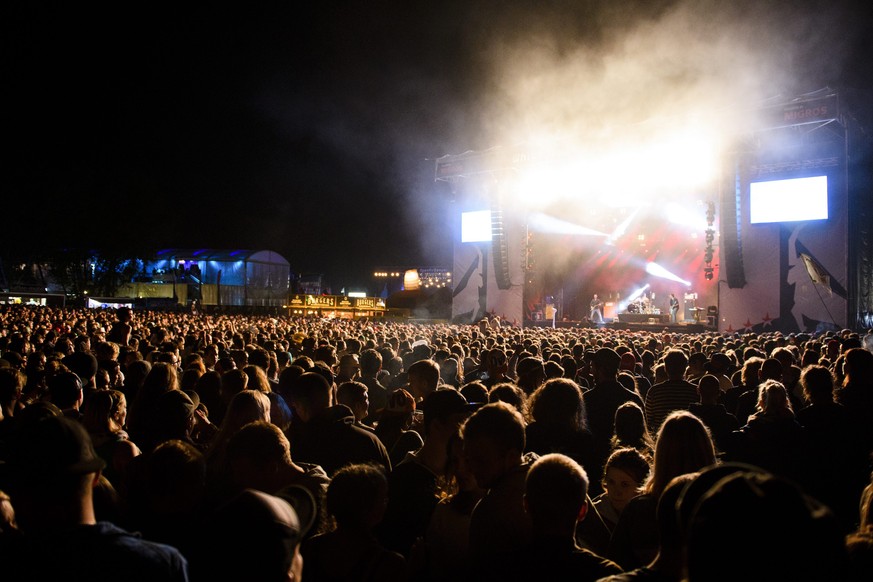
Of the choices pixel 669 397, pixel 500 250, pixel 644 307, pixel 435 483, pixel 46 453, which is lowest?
pixel 435 483

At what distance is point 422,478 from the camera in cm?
298

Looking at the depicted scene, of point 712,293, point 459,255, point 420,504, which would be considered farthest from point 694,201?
point 420,504

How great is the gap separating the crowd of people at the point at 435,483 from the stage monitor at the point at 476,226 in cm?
2408

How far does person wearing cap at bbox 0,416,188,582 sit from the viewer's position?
4.76 ft

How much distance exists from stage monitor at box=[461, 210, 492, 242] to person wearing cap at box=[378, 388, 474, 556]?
26494 millimetres

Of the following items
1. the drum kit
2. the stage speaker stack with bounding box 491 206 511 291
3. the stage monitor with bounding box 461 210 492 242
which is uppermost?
the stage monitor with bounding box 461 210 492 242

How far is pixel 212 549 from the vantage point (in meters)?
1.41

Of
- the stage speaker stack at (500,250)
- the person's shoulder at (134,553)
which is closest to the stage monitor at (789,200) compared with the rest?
the stage speaker stack at (500,250)

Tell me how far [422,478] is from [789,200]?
24.0m

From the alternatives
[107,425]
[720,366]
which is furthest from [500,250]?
[107,425]

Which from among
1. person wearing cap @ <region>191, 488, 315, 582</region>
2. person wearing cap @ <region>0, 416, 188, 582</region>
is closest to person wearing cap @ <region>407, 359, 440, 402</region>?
person wearing cap @ <region>0, 416, 188, 582</region>

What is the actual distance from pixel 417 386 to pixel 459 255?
2612cm

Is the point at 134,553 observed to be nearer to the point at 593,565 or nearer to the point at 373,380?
the point at 593,565

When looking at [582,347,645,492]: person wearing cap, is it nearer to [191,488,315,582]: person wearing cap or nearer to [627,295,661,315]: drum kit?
[191,488,315,582]: person wearing cap
